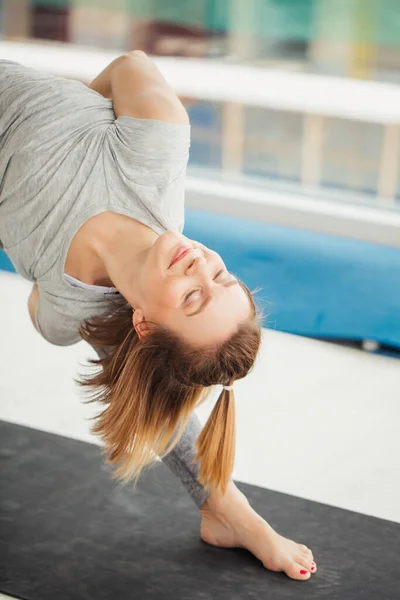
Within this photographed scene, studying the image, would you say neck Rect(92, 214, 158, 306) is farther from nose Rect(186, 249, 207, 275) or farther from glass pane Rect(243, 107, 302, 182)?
glass pane Rect(243, 107, 302, 182)

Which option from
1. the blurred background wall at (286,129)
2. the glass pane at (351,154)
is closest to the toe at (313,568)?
the blurred background wall at (286,129)

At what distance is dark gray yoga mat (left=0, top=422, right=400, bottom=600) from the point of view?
2090 millimetres

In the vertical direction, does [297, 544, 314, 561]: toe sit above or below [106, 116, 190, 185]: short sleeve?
below

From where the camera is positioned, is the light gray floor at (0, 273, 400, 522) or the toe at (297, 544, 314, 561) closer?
the toe at (297, 544, 314, 561)

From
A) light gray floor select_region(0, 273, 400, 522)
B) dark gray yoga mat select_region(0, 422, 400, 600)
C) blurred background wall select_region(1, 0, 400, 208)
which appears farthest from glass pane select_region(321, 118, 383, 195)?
dark gray yoga mat select_region(0, 422, 400, 600)

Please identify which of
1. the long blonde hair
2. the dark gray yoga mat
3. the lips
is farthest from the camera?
the dark gray yoga mat

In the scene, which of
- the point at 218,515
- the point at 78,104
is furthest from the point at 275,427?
the point at 78,104

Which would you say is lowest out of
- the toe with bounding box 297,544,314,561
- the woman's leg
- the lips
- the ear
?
the toe with bounding box 297,544,314,561

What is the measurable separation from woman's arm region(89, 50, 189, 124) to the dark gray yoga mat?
1011mm

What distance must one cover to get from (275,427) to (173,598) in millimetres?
926

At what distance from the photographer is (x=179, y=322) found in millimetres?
1935

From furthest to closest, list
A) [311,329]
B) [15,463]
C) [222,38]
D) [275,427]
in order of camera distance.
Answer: [222,38] → [311,329] → [275,427] → [15,463]

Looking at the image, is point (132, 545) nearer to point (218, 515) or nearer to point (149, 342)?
point (218, 515)

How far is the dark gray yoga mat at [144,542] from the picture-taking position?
209 cm
